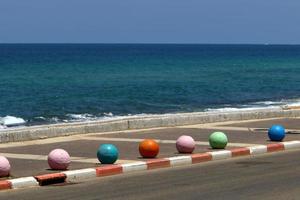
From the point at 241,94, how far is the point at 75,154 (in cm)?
4468

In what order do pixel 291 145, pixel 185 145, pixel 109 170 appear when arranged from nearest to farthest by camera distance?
pixel 109 170 < pixel 185 145 < pixel 291 145

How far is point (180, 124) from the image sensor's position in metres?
24.7

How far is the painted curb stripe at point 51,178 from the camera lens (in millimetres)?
13977

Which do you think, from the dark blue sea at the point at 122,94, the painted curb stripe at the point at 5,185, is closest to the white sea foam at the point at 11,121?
the dark blue sea at the point at 122,94

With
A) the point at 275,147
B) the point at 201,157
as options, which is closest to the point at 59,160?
the point at 201,157

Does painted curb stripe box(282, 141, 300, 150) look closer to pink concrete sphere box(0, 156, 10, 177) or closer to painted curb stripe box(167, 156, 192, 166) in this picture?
painted curb stripe box(167, 156, 192, 166)

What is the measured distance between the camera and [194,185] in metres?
13.4

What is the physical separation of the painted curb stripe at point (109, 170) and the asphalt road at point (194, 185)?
229mm

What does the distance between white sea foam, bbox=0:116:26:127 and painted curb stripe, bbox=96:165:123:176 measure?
2313 cm

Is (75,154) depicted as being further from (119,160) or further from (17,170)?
(17,170)

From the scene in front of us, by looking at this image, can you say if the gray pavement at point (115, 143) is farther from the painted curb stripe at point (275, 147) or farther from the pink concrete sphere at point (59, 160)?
the painted curb stripe at point (275, 147)

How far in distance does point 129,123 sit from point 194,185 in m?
9.84

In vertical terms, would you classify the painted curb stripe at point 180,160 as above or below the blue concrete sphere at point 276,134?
below

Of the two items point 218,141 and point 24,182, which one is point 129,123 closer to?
point 218,141
